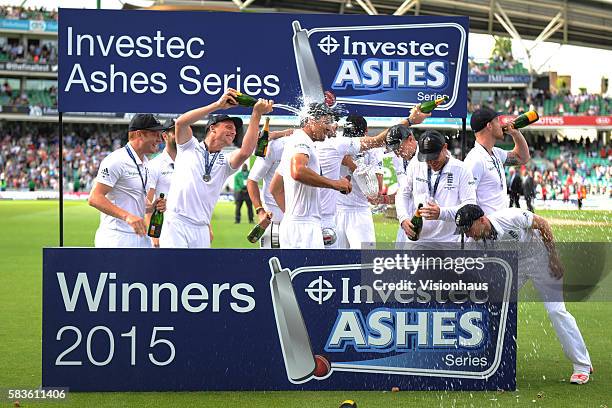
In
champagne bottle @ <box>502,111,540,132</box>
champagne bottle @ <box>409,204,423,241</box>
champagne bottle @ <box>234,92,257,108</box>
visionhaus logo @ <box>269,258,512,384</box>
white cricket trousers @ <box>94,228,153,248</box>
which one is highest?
champagne bottle @ <box>234,92,257,108</box>

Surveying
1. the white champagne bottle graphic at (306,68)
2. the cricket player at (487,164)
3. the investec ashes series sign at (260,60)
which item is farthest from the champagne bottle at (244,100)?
the cricket player at (487,164)

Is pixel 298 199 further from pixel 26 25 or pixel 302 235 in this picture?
pixel 26 25

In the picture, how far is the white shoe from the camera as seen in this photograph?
7.36m

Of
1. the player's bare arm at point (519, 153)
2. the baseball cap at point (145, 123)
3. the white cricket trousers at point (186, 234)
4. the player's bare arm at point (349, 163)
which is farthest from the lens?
the player's bare arm at point (349, 163)

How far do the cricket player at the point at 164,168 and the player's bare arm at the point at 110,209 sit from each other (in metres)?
1.03

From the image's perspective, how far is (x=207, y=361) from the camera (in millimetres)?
6969

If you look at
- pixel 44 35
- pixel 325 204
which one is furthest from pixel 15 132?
pixel 325 204

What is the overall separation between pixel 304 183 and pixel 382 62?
3.78ft

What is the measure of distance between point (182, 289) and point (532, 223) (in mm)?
2586

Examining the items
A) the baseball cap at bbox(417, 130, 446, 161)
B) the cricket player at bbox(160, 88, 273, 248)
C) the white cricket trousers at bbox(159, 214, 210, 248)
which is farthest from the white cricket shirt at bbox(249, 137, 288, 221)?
the baseball cap at bbox(417, 130, 446, 161)

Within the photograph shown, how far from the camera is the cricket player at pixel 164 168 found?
9.05m

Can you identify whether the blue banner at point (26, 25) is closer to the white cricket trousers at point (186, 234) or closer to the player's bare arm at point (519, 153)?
the white cricket trousers at point (186, 234)

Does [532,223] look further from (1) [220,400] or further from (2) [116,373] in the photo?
(2) [116,373]

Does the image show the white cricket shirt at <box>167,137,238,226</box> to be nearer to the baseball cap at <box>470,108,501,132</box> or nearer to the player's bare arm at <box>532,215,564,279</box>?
the baseball cap at <box>470,108,501,132</box>
